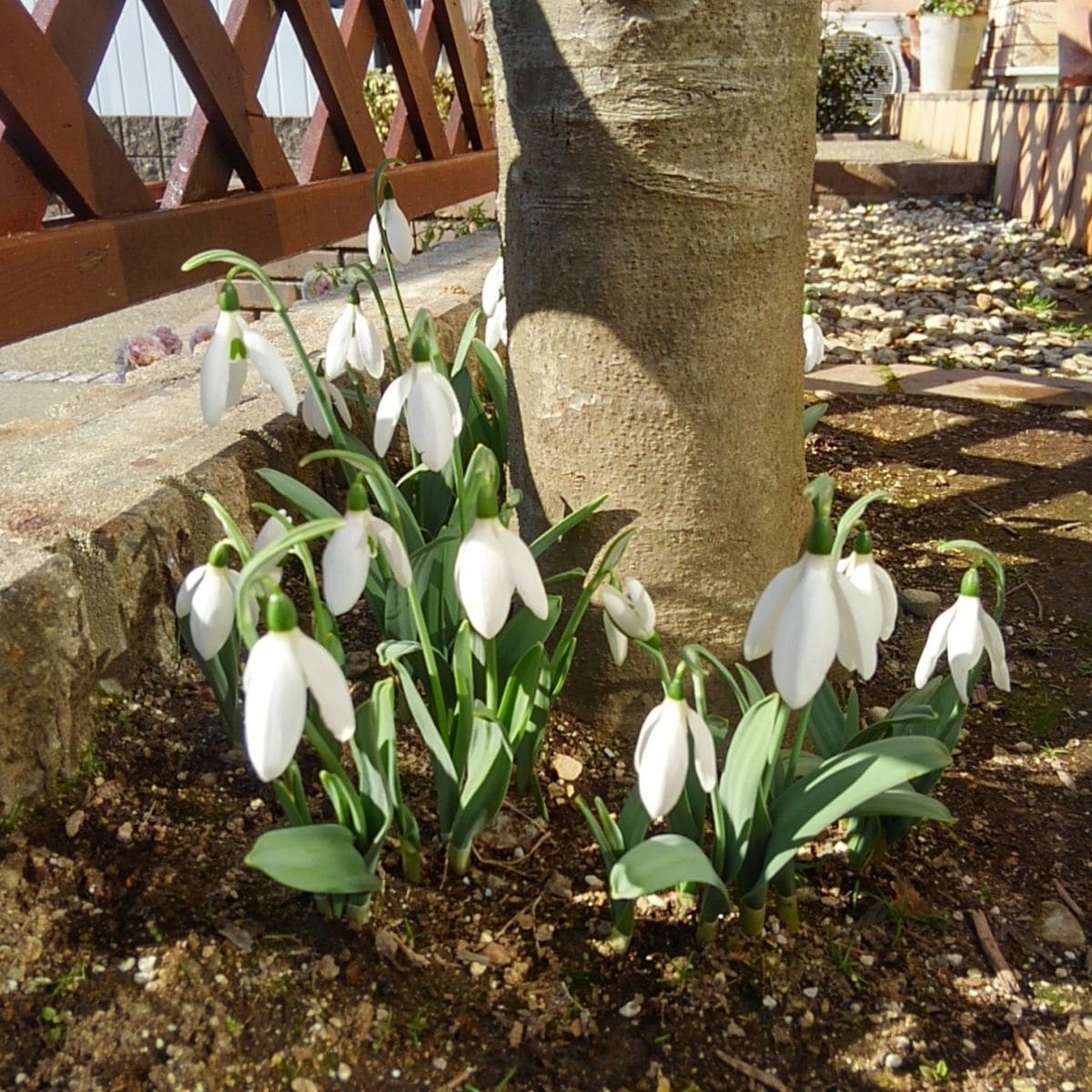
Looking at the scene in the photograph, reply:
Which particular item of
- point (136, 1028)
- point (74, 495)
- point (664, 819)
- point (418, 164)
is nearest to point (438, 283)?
point (418, 164)

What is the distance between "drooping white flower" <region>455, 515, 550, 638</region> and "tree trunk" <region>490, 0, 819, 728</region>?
53 centimetres

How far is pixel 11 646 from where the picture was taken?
4.59 ft

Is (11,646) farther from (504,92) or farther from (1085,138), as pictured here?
(1085,138)

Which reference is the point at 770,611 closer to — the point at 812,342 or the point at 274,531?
the point at 274,531

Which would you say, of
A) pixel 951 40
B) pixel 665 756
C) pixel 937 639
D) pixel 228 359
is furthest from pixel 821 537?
pixel 951 40

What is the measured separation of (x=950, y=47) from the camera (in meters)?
11.6

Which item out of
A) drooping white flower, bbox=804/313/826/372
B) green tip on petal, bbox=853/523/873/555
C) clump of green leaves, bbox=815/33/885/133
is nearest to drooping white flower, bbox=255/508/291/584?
green tip on petal, bbox=853/523/873/555

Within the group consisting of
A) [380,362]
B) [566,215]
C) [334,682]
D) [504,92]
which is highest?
[504,92]

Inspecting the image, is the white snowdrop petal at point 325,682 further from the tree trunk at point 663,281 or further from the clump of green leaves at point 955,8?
the clump of green leaves at point 955,8

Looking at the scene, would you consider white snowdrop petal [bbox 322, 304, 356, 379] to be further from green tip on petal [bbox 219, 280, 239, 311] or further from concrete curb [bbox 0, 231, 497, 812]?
green tip on petal [bbox 219, 280, 239, 311]

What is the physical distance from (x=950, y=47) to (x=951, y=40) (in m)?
0.08

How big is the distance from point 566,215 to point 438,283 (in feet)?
6.36

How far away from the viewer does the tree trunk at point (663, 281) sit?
4.83ft

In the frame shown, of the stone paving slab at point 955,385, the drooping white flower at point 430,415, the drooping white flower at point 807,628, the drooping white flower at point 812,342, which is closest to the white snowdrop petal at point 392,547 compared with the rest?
the drooping white flower at point 430,415
